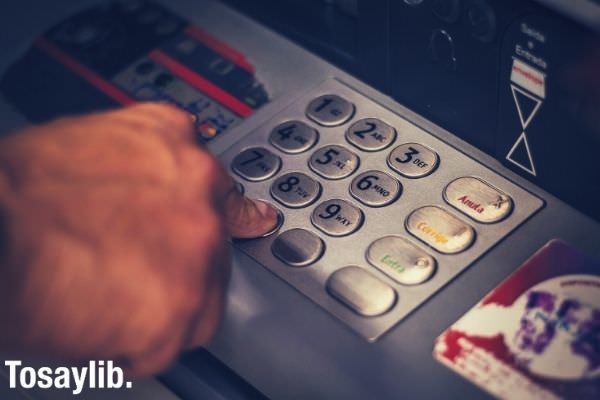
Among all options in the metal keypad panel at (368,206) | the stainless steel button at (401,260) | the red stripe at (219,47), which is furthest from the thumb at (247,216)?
the red stripe at (219,47)

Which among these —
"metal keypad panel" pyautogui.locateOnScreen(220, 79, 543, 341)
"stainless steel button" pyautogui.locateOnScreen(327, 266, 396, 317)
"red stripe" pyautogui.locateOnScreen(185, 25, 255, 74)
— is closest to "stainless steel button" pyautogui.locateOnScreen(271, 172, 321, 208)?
"metal keypad panel" pyautogui.locateOnScreen(220, 79, 543, 341)

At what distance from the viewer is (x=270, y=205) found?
41.3 inches

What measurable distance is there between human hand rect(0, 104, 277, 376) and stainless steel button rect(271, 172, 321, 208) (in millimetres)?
219

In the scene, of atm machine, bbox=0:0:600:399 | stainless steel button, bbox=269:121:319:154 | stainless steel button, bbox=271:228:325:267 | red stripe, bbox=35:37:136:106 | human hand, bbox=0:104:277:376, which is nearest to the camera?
human hand, bbox=0:104:277:376

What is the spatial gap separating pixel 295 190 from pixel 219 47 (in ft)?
0.98

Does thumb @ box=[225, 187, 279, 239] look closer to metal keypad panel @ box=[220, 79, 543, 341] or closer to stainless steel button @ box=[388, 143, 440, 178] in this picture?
metal keypad panel @ box=[220, 79, 543, 341]

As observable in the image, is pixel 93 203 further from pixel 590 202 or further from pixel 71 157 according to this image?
pixel 590 202

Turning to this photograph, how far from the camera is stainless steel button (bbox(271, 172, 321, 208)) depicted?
1052 millimetres

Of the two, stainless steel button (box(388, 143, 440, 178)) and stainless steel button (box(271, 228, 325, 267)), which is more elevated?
stainless steel button (box(388, 143, 440, 178))

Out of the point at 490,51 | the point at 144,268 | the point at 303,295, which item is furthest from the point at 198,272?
the point at 490,51

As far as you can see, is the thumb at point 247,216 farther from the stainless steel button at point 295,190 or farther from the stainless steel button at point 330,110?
the stainless steel button at point 330,110

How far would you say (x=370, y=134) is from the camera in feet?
3.60

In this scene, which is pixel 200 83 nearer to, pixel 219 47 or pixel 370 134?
pixel 219 47

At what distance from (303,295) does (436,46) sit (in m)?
0.31
